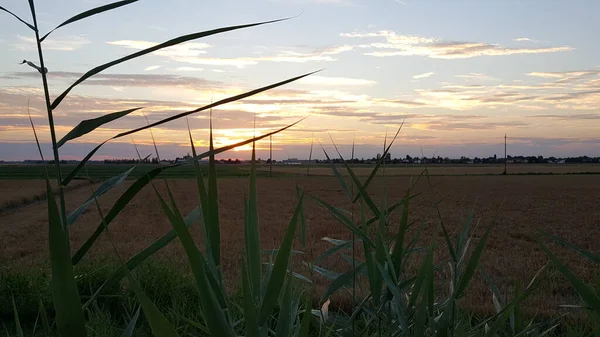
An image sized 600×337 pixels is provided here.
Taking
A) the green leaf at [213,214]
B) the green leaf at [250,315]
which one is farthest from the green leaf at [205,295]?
the green leaf at [213,214]

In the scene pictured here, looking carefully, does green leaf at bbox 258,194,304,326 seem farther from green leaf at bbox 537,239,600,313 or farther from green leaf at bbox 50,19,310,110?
green leaf at bbox 537,239,600,313

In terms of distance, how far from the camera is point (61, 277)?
0.64 m

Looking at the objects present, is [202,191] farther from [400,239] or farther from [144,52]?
[400,239]

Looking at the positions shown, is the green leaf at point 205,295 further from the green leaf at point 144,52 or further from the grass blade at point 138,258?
the green leaf at point 144,52

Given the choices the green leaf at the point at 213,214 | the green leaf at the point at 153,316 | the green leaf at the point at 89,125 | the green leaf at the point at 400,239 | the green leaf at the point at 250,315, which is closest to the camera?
the green leaf at the point at 153,316

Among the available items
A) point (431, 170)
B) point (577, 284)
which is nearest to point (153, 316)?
point (577, 284)

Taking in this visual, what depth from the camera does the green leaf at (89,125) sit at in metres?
1.01

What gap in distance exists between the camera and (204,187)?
0.95m

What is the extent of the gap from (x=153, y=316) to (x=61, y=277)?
110 millimetres

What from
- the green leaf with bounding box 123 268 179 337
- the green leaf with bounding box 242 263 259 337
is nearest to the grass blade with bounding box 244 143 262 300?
the green leaf with bounding box 242 263 259 337

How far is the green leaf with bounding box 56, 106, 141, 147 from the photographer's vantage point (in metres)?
1.01

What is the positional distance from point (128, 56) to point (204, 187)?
262 millimetres

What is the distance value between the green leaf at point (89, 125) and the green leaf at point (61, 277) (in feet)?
1.18

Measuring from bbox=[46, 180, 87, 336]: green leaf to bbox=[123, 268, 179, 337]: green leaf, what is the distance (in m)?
0.07
